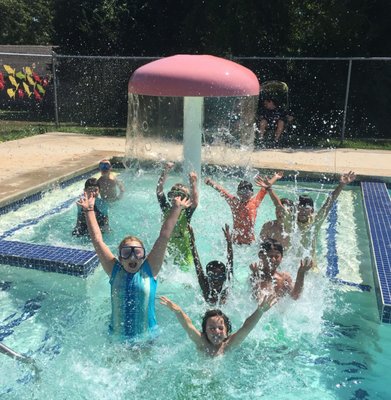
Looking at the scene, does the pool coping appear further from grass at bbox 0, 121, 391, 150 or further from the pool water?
grass at bbox 0, 121, 391, 150

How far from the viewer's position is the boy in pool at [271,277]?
14.2 ft

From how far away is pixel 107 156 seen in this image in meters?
11.2

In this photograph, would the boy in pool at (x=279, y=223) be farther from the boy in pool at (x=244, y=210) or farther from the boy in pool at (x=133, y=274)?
the boy in pool at (x=133, y=274)

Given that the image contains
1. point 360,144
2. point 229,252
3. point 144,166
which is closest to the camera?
point 229,252

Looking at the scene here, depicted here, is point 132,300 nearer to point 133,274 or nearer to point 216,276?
point 133,274

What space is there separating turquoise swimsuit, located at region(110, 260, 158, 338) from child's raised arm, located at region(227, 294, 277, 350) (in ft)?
2.08

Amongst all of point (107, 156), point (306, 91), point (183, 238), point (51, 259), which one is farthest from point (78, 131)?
point (183, 238)

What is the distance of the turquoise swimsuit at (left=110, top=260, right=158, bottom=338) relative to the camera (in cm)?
360

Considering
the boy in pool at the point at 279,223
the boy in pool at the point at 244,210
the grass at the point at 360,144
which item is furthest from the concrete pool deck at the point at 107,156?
the boy in pool at the point at 279,223

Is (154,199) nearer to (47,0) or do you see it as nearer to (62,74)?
(62,74)

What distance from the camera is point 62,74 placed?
18281mm

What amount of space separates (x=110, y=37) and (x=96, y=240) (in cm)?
1517

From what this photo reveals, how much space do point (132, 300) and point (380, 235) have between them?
398 centimetres

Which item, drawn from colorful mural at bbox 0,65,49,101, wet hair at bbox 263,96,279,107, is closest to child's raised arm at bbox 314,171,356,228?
wet hair at bbox 263,96,279,107
